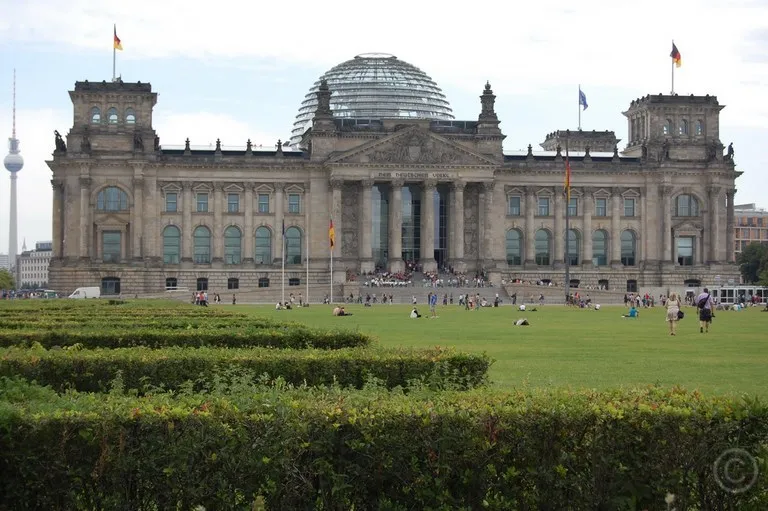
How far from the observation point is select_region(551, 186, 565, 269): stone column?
450 feet

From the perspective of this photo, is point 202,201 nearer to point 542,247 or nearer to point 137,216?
point 137,216

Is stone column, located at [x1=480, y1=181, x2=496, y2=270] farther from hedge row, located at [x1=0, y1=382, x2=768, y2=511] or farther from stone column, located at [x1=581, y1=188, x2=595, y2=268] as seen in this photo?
hedge row, located at [x1=0, y1=382, x2=768, y2=511]

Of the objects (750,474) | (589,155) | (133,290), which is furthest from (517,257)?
(750,474)

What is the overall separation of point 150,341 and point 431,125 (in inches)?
4128

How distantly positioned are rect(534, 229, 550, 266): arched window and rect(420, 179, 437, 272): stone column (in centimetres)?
1384

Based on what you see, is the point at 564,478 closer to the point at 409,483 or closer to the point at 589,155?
the point at 409,483

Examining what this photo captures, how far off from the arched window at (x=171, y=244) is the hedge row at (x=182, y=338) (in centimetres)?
10041

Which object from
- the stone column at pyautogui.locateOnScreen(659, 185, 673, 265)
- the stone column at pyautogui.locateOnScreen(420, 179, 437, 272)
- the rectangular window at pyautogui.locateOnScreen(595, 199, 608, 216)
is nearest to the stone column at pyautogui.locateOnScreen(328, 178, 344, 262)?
the stone column at pyautogui.locateOnScreen(420, 179, 437, 272)

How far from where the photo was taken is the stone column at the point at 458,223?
131 m

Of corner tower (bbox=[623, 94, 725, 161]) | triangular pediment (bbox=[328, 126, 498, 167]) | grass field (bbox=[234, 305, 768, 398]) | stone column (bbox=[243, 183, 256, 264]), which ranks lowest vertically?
grass field (bbox=[234, 305, 768, 398])

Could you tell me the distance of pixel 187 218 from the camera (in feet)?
433

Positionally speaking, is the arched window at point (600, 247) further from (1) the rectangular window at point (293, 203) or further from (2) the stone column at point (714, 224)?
(1) the rectangular window at point (293, 203)

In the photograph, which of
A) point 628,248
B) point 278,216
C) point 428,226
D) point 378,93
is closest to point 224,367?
point 428,226

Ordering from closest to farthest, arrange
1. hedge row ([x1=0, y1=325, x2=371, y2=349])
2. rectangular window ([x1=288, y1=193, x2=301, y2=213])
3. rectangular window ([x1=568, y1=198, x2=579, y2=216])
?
Result: 1. hedge row ([x1=0, y1=325, x2=371, y2=349])
2. rectangular window ([x1=288, y1=193, x2=301, y2=213])
3. rectangular window ([x1=568, y1=198, x2=579, y2=216])
